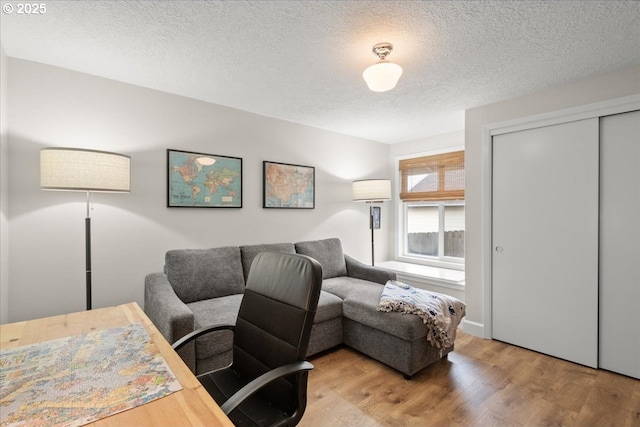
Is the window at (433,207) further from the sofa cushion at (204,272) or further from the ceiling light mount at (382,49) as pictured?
the sofa cushion at (204,272)

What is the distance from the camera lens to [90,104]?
2344 millimetres

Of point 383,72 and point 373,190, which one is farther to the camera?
point 373,190

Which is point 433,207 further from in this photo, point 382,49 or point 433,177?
point 382,49

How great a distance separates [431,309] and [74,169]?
A: 269cm

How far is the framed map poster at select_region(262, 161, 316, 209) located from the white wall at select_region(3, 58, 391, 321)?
9 centimetres

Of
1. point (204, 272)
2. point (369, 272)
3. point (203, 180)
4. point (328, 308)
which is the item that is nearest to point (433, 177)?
point (369, 272)

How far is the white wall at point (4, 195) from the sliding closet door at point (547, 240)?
4035mm

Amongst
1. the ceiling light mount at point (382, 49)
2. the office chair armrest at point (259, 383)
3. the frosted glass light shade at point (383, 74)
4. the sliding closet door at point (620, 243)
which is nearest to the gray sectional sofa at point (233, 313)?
the office chair armrest at point (259, 383)

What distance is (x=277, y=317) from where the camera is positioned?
1.28m

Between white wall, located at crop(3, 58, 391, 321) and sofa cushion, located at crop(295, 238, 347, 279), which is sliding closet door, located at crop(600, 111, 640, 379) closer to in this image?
sofa cushion, located at crop(295, 238, 347, 279)

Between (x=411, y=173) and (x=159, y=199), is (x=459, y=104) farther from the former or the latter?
(x=159, y=199)

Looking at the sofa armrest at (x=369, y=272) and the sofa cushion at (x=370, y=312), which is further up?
the sofa armrest at (x=369, y=272)

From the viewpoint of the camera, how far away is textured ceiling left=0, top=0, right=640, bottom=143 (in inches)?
62.5

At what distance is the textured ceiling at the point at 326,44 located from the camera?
1587 mm
